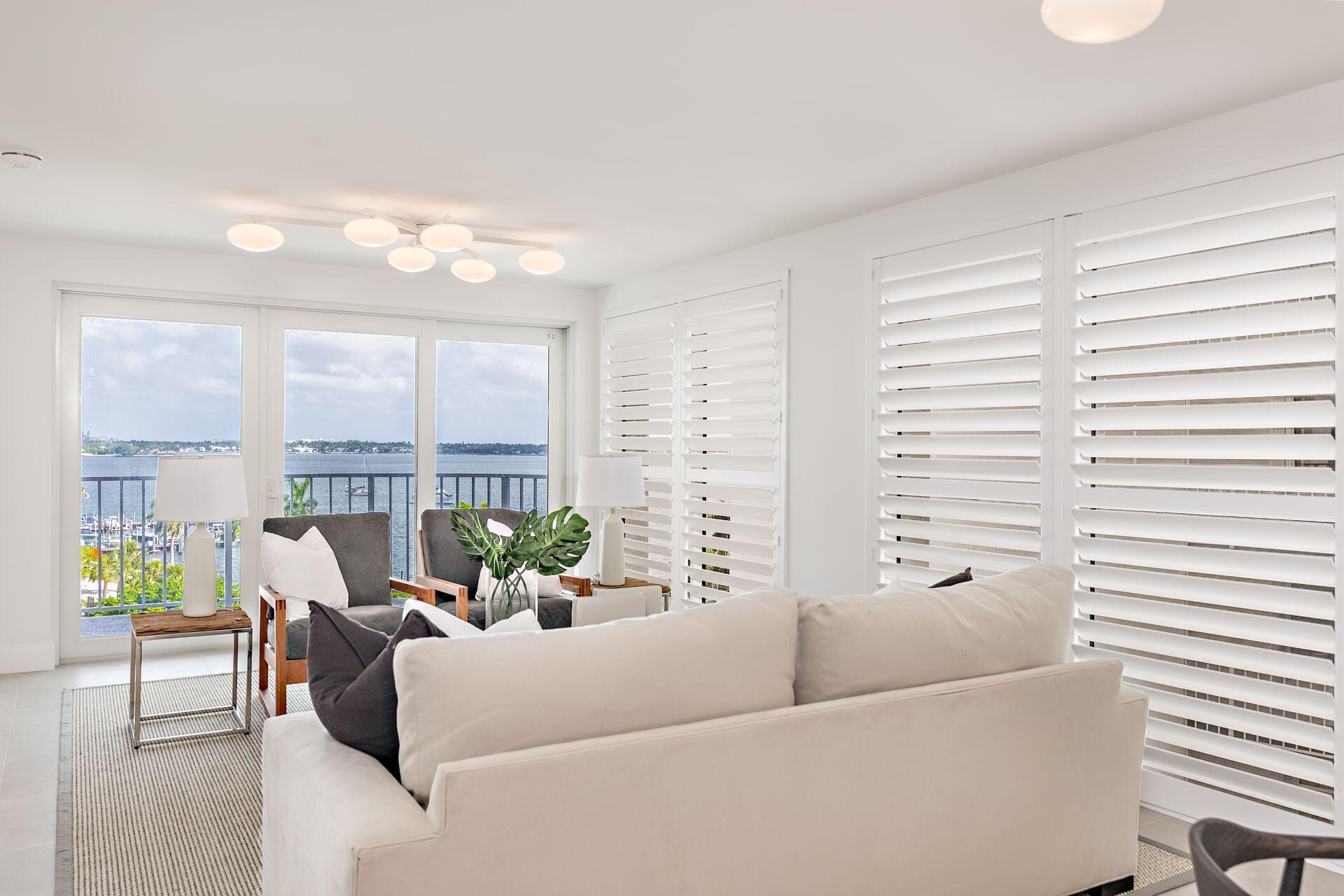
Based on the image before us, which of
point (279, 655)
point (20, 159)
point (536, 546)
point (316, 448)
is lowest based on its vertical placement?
point (279, 655)

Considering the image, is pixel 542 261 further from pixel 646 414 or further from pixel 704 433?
pixel 646 414

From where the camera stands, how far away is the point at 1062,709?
87.7 inches

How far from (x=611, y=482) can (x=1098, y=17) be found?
3.45 m

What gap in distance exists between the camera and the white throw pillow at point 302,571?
14.3 ft

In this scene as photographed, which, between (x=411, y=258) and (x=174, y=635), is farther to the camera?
(x=411, y=258)

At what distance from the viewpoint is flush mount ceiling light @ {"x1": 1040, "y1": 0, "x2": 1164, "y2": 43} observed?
1896mm

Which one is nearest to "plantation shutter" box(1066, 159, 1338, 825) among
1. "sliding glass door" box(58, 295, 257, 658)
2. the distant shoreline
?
the distant shoreline

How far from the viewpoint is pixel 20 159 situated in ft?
11.8

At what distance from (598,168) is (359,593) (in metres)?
2.47

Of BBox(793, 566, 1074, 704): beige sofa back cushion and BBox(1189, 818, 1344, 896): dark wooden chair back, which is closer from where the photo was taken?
BBox(1189, 818, 1344, 896): dark wooden chair back

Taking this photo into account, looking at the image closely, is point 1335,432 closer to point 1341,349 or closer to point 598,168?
point 1341,349

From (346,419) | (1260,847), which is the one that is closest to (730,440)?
(346,419)

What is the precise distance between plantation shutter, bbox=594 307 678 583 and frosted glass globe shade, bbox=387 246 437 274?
1.78m

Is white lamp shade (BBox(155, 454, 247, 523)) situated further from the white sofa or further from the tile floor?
the white sofa
